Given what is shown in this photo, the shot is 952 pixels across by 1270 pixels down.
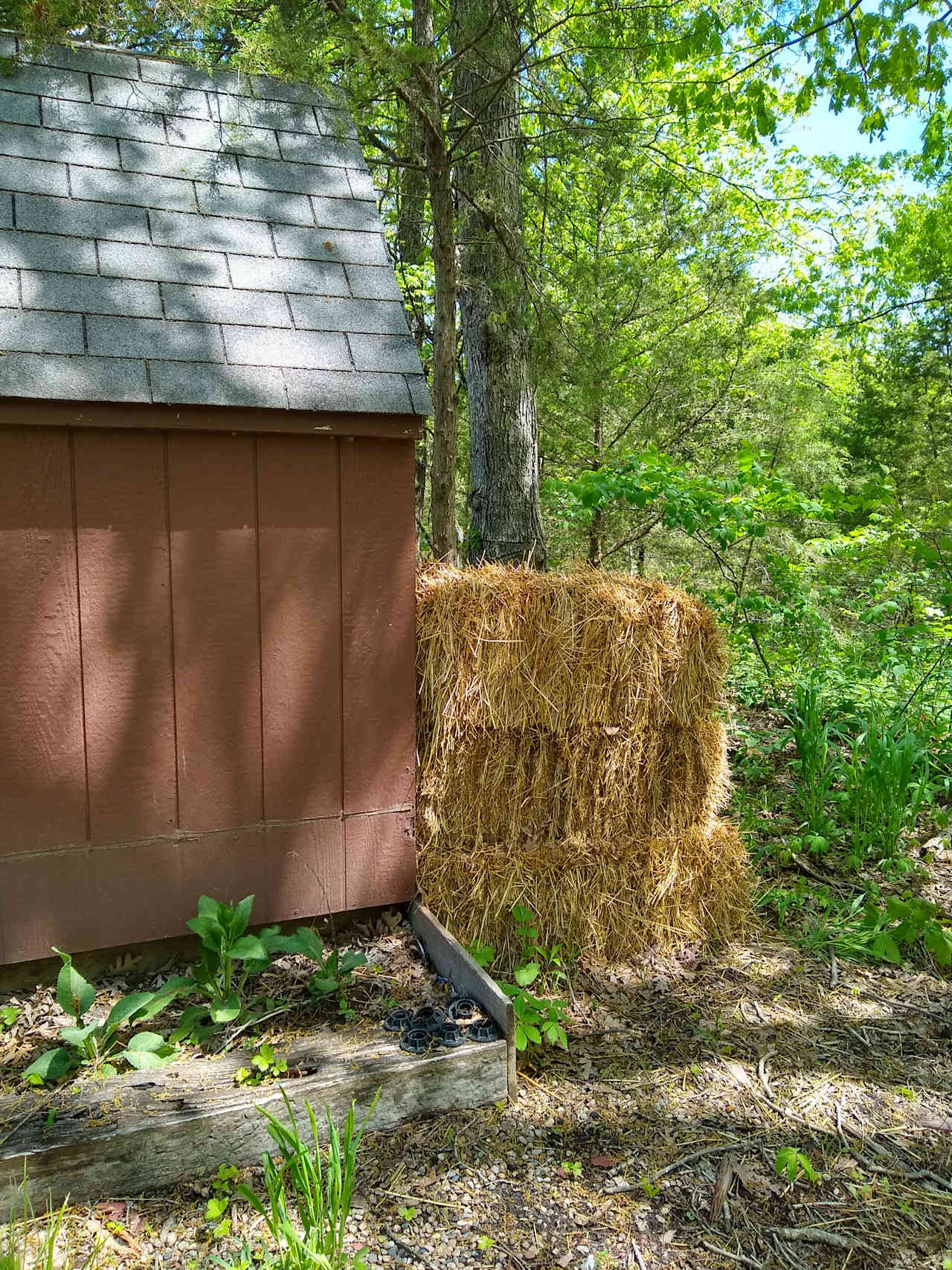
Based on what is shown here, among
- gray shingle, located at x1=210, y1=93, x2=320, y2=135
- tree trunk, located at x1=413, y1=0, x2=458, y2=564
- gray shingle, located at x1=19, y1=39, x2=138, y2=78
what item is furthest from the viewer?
tree trunk, located at x1=413, y1=0, x2=458, y2=564

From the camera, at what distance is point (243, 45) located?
10.2 feet

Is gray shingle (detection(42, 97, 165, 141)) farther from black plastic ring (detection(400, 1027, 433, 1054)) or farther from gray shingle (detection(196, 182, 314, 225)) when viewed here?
black plastic ring (detection(400, 1027, 433, 1054))

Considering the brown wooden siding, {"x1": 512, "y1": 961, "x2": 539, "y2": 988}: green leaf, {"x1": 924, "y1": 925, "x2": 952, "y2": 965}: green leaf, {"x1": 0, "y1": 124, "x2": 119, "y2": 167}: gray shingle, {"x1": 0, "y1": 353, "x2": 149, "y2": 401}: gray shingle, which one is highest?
{"x1": 0, "y1": 124, "x2": 119, "y2": 167}: gray shingle

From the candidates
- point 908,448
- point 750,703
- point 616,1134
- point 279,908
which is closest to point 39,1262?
point 279,908

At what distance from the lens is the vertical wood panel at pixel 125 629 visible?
2.71m

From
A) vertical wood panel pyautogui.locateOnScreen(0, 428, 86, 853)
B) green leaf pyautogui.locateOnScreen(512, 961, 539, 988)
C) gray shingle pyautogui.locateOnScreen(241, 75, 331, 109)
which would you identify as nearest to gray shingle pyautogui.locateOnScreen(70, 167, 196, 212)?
gray shingle pyautogui.locateOnScreen(241, 75, 331, 109)

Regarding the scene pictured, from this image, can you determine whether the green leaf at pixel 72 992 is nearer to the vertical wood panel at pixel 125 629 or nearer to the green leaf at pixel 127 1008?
the green leaf at pixel 127 1008

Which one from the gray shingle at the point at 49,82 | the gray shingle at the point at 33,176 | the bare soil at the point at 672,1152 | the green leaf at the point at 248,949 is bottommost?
the bare soil at the point at 672,1152

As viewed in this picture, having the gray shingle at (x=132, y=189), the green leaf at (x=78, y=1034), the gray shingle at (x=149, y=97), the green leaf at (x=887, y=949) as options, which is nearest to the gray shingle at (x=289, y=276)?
the gray shingle at (x=132, y=189)

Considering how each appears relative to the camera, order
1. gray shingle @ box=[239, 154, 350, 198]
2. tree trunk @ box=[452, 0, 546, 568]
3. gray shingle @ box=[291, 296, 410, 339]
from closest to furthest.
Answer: gray shingle @ box=[291, 296, 410, 339], gray shingle @ box=[239, 154, 350, 198], tree trunk @ box=[452, 0, 546, 568]

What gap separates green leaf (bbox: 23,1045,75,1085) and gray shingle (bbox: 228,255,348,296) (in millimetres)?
2433

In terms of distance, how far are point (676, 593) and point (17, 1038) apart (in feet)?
9.14

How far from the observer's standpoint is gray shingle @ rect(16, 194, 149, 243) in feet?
9.05

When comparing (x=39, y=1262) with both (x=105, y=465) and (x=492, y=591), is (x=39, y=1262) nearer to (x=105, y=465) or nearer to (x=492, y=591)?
(x=105, y=465)
